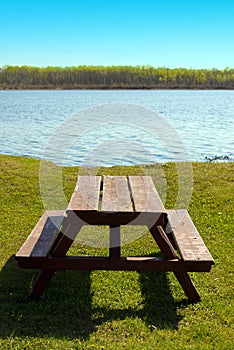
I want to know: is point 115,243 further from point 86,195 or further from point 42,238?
point 42,238

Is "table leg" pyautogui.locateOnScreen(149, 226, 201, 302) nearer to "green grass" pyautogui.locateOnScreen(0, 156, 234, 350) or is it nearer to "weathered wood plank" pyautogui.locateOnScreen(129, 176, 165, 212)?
"green grass" pyautogui.locateOnScreen(0, 156, 234, 350)

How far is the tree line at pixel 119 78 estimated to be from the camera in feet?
334

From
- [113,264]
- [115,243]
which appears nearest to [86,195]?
[115,243]

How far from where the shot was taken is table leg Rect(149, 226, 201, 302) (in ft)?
13.3

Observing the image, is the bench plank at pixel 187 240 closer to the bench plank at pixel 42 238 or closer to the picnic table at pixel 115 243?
the picnic table at pixel 115 243

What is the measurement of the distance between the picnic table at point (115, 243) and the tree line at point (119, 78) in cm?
9601

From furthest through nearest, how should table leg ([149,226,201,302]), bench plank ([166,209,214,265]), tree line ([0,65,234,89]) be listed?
tree line ([0,65,234,89]) < table leg ([149,226,201,302]) < bench plank ([166,209,214,265])

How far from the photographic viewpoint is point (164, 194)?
7.84 meters

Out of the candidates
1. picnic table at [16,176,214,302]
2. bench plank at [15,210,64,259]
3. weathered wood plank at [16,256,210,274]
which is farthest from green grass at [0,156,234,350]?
bench plank at [15,210,64,259]

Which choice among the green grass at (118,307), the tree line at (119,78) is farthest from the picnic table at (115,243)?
the tree line at (119,78)

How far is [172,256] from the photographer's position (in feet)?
13.4

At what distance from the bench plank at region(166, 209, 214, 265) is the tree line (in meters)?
95.3

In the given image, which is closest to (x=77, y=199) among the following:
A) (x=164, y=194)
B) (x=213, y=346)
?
(x=213, y=346)

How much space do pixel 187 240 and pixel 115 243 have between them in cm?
72
